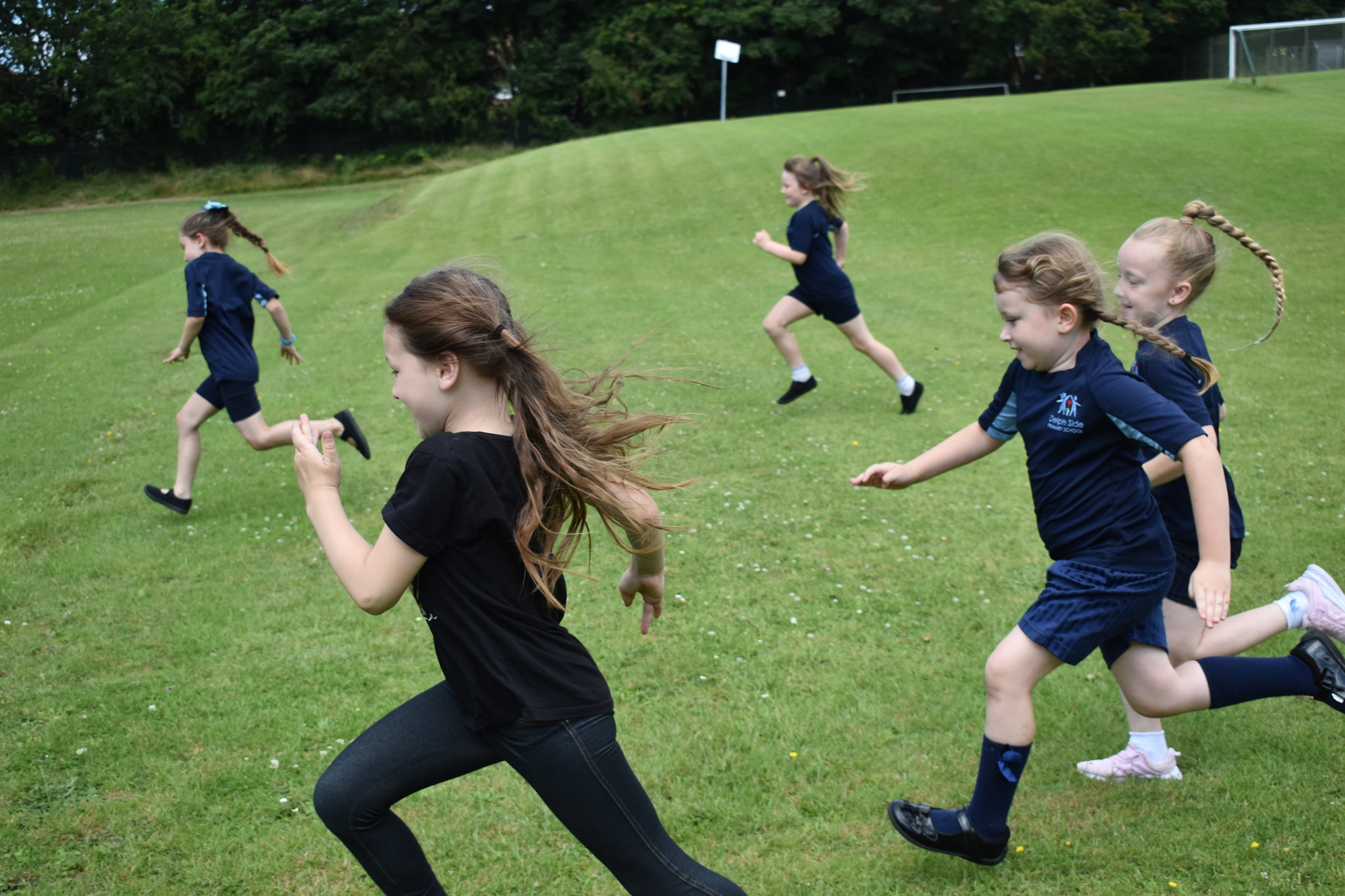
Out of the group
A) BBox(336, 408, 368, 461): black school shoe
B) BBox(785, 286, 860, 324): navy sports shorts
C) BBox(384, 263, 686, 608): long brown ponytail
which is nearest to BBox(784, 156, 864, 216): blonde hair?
BBox(785, 286, 860, 324): navy sports shorts

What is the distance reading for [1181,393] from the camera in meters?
3.55

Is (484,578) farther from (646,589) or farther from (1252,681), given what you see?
(1252,681)

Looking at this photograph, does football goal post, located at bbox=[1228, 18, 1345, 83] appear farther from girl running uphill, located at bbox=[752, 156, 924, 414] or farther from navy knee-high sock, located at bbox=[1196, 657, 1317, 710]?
navy knee-high sock, located at bbox=[1196, 657, 1317, 710]

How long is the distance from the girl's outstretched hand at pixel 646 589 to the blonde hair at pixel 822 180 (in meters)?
6.44

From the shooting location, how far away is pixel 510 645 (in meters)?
2.42

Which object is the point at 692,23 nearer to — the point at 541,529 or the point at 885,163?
the point at 885,163

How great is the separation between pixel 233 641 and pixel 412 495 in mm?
3439

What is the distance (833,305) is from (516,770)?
7111 millimetres

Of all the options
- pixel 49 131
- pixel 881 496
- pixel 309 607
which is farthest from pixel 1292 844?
pixel 49 131

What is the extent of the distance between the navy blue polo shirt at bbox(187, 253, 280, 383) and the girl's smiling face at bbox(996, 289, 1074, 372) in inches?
206

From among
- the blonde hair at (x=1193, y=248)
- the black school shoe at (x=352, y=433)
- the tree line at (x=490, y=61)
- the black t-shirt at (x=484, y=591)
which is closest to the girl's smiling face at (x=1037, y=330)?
the blonde hair at (x=1193, y=248)

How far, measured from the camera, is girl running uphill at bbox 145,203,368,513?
6723mm

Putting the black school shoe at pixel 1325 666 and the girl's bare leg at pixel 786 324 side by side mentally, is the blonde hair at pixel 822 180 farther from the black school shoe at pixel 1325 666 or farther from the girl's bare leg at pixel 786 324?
the black school shoe at pixel 1325 666

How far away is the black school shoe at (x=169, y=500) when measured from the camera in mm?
7043
